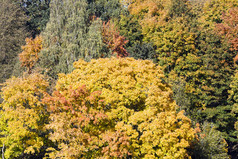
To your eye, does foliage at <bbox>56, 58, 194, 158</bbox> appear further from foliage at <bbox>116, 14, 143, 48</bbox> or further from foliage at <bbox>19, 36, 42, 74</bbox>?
foliage at <bbox>116, 14, 143, 48</bbox>

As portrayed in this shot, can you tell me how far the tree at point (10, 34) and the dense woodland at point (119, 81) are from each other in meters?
0.17

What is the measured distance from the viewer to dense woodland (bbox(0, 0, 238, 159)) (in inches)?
623

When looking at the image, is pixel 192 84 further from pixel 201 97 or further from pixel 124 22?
pixel 124 22

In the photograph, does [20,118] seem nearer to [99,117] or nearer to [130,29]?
[99,117]

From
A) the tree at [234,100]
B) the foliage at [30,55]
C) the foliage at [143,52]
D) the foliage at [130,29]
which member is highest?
the foliage at [130,29]

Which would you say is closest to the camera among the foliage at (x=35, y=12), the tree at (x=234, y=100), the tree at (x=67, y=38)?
the tree at (x=67, y=38)

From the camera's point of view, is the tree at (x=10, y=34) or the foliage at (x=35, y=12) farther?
the foliage at (x=35, y=12)

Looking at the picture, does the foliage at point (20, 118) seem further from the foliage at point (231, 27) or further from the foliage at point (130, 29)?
the foliage at point (231, 27)

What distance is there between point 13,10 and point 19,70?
16.5m

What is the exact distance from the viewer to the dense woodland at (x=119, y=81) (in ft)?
51.9

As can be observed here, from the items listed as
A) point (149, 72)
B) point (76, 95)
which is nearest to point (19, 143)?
point (76, 95)

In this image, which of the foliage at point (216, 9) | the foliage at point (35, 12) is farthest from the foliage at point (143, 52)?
the foliage at point (35, 12)

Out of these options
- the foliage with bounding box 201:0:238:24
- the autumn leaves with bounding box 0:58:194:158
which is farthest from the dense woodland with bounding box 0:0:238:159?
the foliage with bounding box 201:0:238:24

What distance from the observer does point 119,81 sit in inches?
698
